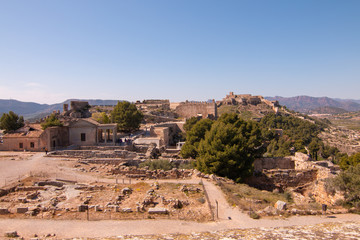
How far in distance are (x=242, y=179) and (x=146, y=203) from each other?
8661 millimetres

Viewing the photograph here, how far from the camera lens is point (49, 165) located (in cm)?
1928

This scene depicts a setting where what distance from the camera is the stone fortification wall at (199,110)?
52625 millimetres

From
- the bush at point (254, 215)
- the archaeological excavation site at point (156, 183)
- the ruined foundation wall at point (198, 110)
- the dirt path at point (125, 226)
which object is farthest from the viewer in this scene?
the ruined foundation wall at point (198, 110)

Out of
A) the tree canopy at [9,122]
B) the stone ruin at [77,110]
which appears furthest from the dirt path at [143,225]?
the stone ruin at [77,110]

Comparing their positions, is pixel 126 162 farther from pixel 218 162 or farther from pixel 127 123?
pixel 127 123

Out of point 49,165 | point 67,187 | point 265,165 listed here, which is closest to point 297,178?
point 265,165

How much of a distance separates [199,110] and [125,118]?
2293cm

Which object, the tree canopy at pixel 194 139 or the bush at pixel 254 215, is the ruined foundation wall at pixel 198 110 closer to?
the tree canopy at pixel 194 139

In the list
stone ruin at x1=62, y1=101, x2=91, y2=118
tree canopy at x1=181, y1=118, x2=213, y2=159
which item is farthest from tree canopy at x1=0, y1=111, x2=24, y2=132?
tree canopy at x1=181, y1=118, x2=213, y2=159

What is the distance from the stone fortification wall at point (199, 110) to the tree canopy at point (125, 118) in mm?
19166

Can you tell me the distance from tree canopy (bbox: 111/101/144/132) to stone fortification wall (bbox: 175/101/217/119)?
1917cm

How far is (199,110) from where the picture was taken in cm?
5431

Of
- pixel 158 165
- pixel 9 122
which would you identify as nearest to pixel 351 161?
pixel 158 165

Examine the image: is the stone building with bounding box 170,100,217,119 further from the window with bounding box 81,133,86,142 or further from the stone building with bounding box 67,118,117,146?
the window with bounding box 81,133,86,142
